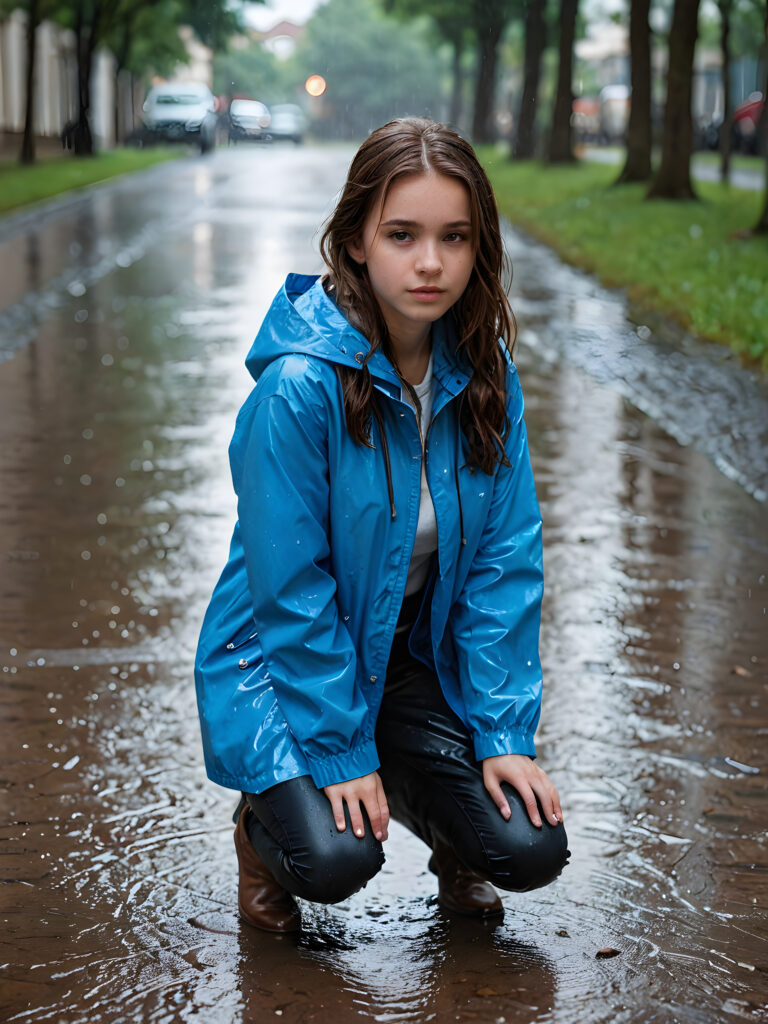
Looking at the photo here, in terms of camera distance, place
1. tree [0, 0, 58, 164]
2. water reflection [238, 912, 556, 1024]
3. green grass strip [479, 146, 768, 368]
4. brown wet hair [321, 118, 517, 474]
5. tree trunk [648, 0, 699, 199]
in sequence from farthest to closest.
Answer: tree [0, 0, 58, 164] → tree trunk [648, 0, 699, 199] → green grass strip [479, 146, 768, 368] → brown wet hair [321, 118, 517, 474] → water reflection [238, 912, 556, 1024]

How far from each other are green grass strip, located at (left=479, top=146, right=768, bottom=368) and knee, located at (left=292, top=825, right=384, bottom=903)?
3.82 meters

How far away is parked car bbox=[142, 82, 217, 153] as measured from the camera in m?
35.2

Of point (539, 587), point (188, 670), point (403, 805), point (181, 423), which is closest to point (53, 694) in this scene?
point (188, 670)

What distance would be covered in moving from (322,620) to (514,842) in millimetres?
541

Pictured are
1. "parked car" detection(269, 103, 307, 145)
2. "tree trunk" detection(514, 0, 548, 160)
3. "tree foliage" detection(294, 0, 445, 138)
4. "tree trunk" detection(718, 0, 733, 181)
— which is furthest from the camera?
"tree foliage" detection(294, 0, 445, 138)

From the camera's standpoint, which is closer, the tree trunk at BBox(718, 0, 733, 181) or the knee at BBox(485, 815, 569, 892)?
the knee at BBox(485, 815, 569, 892)

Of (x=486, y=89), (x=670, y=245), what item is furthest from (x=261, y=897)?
(x=486, y=89)

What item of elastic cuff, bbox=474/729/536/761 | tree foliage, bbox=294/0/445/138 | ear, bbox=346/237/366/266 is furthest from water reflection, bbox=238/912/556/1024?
tree foliage, bbox=294/0/445/138

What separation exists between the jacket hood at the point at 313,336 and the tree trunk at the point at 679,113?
668 inches

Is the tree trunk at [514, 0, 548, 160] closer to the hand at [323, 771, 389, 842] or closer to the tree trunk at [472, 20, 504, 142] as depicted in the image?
the tree trunk at [472, 20, 504, 142]

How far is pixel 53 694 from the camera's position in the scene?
4.10 metres

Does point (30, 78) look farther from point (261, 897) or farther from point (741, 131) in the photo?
point (261, 897)

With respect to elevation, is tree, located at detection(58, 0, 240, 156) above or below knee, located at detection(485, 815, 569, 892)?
above

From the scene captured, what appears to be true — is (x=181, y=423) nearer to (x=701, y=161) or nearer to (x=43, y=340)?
(x=43, y=340)
